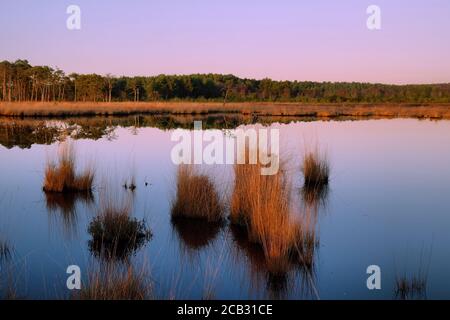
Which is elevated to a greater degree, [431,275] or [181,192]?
[181,192]

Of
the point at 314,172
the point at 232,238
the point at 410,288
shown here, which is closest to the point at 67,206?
the point at 232,238

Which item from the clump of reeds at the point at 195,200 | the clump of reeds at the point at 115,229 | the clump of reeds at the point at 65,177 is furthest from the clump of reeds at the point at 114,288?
the clump of reeds at the point at 65,177

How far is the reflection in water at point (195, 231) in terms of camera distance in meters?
5.55

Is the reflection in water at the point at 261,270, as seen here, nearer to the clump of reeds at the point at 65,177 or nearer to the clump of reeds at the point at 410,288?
the clump of reeds at the point at 410,288

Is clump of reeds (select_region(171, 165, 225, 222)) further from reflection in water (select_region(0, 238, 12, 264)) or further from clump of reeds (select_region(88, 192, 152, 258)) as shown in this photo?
reflection in water (select_region(0, 238, 12, 264))

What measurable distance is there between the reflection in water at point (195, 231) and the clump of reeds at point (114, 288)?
1788 millimetres

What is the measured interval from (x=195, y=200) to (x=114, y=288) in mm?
3173

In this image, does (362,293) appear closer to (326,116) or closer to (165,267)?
(165,267)

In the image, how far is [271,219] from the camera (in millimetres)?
5094

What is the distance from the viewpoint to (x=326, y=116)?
33531mm

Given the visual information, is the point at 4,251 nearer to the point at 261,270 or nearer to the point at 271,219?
the point at 261,270

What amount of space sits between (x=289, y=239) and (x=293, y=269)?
1.04 feet

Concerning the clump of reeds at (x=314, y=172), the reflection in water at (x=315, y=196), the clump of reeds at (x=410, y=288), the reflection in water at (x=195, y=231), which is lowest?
the clump of reeds at (x=410, y=288)

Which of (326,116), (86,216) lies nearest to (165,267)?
(86,216)
